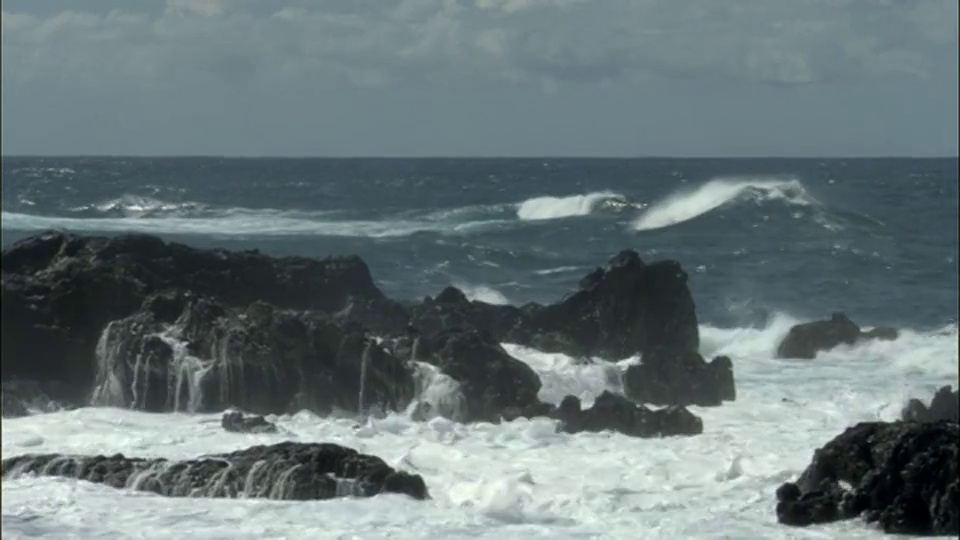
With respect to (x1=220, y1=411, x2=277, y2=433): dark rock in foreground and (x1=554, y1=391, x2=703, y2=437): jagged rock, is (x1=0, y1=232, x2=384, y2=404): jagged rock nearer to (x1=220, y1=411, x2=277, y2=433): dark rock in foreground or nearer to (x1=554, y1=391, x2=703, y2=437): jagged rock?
(x1=220, y1=411, x2=277, y2=433): dark rock in foreground

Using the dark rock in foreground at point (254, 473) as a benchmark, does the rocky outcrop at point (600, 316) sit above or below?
above

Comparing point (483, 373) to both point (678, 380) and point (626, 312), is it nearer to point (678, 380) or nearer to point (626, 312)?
point (678, 380)

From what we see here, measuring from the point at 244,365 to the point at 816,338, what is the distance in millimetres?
11551

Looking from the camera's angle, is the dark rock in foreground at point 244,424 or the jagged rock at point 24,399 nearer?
the dark rock in foreground at point 244,424

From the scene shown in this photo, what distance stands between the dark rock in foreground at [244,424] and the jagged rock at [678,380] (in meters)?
6.11

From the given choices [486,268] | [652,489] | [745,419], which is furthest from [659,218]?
[652,489]

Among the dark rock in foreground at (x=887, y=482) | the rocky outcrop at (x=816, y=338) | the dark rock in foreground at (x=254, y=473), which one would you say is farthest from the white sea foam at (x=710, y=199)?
the dark rock in foreground at (x=254, y=473)

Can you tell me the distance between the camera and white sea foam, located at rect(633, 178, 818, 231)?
6023 cm

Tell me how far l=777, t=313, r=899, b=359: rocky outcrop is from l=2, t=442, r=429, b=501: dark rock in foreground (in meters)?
13.9

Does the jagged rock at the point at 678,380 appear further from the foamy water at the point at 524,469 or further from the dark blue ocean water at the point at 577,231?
the dark blue ocean water at the point at 577,231

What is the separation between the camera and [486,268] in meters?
44.2

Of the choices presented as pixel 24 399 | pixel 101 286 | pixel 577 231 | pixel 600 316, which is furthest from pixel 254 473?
pixel 577 231

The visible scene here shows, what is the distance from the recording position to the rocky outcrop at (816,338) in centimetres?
3058

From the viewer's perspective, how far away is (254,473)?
17875 millimetres
